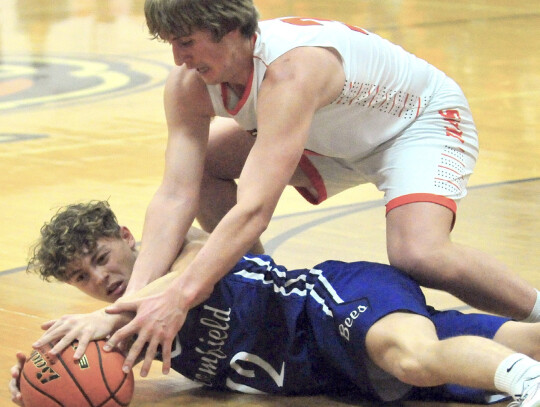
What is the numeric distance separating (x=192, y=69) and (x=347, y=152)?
2.11 ft

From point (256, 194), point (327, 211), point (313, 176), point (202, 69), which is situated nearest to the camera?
point (256, 194)

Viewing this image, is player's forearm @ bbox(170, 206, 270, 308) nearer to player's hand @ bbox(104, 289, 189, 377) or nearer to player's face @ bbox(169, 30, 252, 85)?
player's hand @ bbox(104, 289, 189, 377)

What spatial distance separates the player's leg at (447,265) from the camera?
3.79m

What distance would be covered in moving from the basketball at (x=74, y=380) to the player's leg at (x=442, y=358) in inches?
30.2

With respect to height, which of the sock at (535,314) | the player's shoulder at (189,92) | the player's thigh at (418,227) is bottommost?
the sock at (535,314)

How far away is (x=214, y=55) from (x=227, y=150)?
35.2 inches

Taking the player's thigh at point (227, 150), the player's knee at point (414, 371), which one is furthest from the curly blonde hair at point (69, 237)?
the player's knee at point (414, 371)

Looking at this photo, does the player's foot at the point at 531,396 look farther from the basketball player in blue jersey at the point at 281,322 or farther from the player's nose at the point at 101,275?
the player's nose at the point at 101,275

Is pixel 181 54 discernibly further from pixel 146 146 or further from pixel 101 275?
pixel 146 146

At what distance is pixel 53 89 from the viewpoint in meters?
9.81

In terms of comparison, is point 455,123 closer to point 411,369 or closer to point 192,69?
point 192,69

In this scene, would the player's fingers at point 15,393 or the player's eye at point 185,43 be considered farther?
the player's eye at point 185,43

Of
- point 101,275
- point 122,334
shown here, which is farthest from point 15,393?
point 101,275

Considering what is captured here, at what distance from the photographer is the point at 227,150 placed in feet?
14.8
